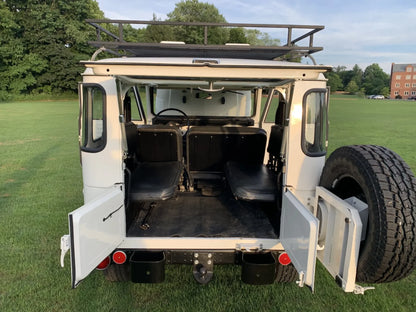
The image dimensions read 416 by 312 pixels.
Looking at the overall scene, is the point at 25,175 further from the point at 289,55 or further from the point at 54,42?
the point at 54,42

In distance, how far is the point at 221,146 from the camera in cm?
455

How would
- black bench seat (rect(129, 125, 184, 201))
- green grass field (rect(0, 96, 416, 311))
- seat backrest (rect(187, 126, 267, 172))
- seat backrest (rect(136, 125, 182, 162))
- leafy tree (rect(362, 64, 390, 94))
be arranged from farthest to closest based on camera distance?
leafy tree (rect(362, 64, 390, 94)) → seat backrest (rect(187, 126, 267, 172)) → seat backrest (rect(136, 125, 182, 162)) → black bench seat (rect(129, 125, 184, 201)) → green grass field (rect(0, 96, 416, 311))

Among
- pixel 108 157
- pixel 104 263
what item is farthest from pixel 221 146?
pixel 104 263

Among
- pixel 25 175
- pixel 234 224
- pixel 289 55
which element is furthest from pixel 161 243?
pixel 25 175

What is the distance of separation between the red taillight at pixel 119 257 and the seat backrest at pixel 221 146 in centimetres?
191

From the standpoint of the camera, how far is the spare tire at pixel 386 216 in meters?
2.11

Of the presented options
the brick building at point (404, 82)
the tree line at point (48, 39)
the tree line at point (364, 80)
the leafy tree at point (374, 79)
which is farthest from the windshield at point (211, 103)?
the brick building at point (404, 82)

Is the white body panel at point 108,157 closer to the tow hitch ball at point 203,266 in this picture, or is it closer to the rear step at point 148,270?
the rear step at point 148,270

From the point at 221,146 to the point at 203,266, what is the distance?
1.97 m

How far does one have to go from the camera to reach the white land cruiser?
219 cm

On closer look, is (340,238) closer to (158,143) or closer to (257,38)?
(158,143)

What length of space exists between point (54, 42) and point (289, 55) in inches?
2021

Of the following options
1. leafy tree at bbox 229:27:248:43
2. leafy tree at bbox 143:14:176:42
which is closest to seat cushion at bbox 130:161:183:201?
leafy tree at bbox 229:27:248:43

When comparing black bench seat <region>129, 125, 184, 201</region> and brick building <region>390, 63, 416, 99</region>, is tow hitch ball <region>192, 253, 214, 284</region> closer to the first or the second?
black bench seat <region>129, 125, 184, 201</region>
